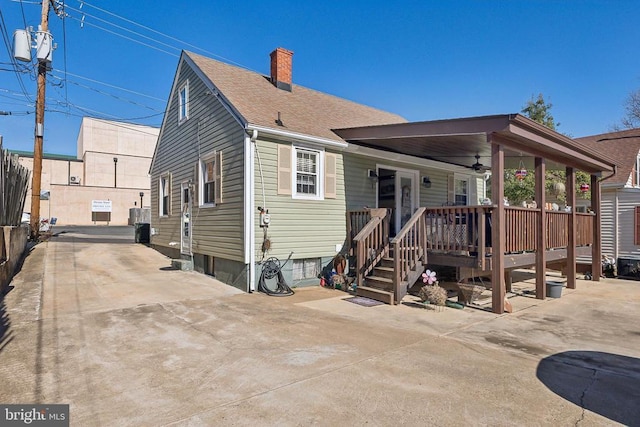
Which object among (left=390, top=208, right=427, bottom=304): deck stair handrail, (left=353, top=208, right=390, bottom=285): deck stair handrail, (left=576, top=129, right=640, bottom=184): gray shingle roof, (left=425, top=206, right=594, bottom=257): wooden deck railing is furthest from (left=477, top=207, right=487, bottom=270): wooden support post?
(left=576, top=129, right=640, bottom=184): gray shingle roof

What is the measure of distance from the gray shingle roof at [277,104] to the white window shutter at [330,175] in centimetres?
49

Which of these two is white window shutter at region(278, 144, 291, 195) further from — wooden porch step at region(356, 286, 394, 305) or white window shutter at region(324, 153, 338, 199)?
wooden porch step at region(356, 286, 394, 305)

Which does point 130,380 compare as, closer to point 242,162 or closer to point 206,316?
point 206,316

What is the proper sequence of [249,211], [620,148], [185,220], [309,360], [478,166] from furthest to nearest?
1. [620,148]
2. [478,166]
3. [185,220]
4. [249,211]
5. [309,360]

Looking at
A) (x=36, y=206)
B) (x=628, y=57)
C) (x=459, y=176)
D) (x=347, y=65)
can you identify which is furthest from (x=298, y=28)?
(x=628, y=57)

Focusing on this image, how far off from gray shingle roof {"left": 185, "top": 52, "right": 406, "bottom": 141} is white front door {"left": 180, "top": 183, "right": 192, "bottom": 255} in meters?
3.51

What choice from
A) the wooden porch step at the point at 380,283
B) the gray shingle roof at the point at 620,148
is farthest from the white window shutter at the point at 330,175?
the gray shingle roof at the point at 620,148

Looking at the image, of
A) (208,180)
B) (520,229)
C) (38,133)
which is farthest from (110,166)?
(520,229)

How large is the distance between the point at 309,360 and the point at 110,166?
136ft

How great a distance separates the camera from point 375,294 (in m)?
7.58

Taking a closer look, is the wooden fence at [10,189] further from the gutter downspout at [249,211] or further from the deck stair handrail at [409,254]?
the deck stair handrail at [409,254]

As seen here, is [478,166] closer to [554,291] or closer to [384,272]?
[554,291]

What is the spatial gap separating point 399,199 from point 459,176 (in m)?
3.31

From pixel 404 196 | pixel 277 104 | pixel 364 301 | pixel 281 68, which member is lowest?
pixel 364 301
